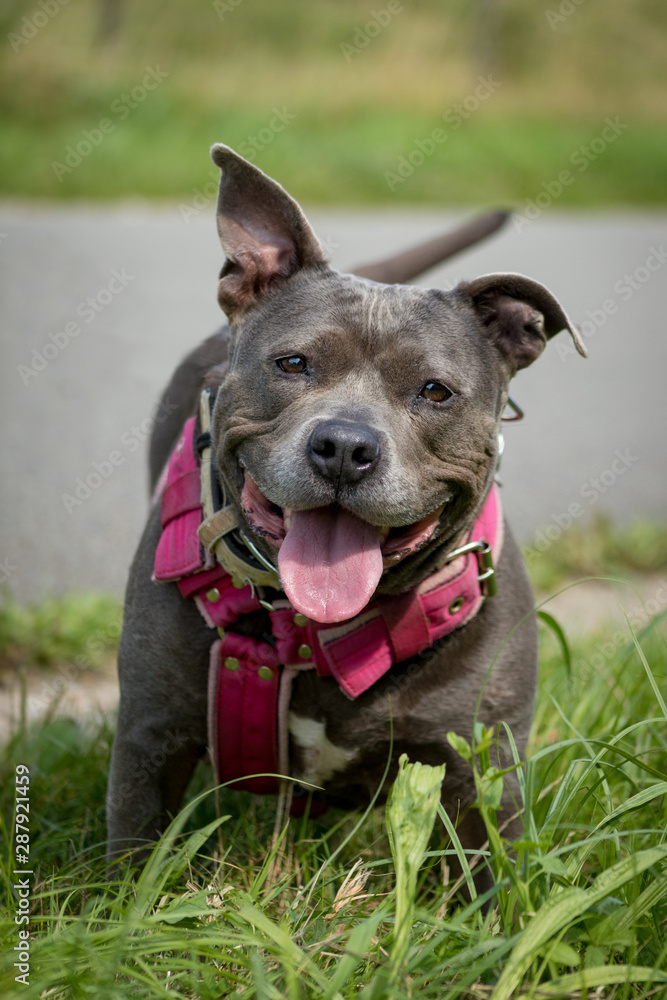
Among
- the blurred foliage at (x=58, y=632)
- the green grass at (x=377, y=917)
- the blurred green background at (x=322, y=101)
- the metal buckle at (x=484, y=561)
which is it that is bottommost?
the green grass at (x=377, y=917)

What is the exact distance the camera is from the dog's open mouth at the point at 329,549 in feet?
6.78

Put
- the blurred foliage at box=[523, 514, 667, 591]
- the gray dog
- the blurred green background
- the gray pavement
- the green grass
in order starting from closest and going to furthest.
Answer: the green grass
the gray dog
the blurred foliage at box=[523, 514, 667, 591]
the gray pavement
the blurred green background

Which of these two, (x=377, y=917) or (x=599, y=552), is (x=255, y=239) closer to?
(x=377, y=917)

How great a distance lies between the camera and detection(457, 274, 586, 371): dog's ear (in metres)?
2.42

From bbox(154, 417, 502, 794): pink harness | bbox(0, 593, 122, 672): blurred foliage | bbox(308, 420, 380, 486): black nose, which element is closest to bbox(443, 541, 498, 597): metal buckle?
bbox(154, 417, 502, 794): pink harness

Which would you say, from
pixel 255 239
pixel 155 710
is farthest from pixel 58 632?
pixel 255 239

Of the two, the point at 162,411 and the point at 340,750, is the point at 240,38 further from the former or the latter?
the point at 340,750

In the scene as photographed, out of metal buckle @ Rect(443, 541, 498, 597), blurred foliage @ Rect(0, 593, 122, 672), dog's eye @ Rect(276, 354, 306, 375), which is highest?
dog's eye @ Rect(276, 354, 306, 375)

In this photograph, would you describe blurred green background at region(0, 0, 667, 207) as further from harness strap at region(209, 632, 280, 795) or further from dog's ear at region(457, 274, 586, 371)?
harness strap at region(209, 632, 280, 795)

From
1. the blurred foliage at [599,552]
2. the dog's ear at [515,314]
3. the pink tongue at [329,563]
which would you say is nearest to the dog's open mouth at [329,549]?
the pink tongue at [329,563]

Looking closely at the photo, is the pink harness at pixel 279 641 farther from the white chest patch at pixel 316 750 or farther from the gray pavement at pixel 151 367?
the gray pavement at pixel 151 367

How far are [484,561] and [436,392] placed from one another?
408 millimetres

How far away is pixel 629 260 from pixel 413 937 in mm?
8814

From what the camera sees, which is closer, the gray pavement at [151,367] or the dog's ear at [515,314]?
the dog's ear at [515,314]
